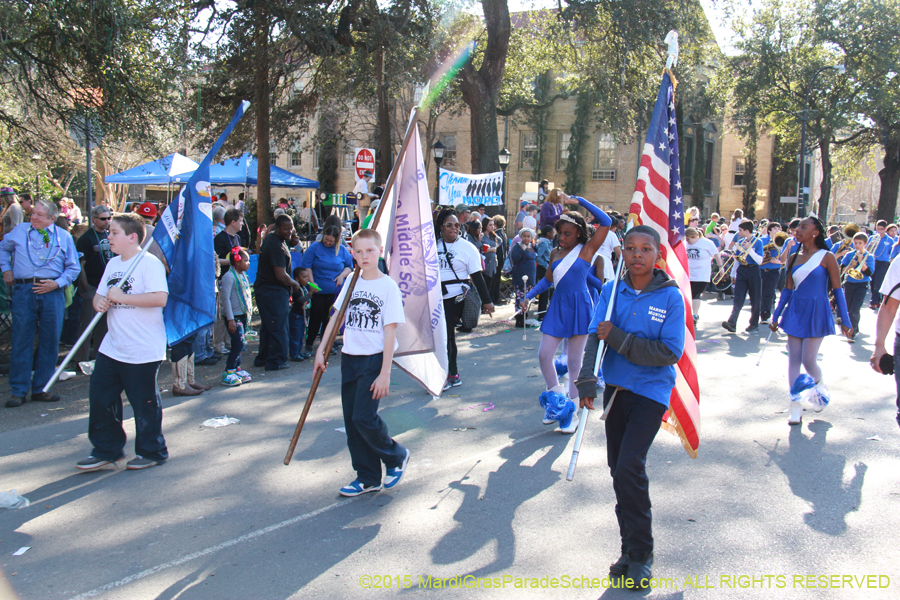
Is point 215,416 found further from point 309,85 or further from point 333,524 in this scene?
point 309,85

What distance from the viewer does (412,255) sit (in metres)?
5.18

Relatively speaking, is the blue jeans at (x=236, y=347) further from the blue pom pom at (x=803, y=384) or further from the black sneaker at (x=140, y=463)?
the blue pom pom at (x=803, y=384)

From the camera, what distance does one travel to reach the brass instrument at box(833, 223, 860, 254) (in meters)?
13.0

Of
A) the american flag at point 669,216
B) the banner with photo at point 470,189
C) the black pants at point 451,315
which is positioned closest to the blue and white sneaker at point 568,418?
the black pants at point 451,315

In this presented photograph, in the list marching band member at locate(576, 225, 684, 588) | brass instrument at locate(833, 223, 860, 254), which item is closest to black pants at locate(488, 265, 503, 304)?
brass instrument at locate(833, 223, 860, 254)

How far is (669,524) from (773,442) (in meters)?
2.30

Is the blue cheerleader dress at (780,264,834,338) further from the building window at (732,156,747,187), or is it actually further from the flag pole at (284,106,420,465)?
the building window at (732,156,747,187)

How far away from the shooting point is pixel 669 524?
432 centimetres

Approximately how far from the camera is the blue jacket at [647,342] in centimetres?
364

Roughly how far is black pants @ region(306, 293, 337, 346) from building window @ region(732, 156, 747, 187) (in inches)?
1519

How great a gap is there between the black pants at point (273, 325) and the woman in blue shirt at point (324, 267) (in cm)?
77

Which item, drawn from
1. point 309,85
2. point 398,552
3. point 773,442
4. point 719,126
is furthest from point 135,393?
point 719,126

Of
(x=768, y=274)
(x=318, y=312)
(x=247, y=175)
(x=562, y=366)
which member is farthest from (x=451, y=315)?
(x=247, y=175)

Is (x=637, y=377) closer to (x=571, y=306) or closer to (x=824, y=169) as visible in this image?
(x=571, y=306)
